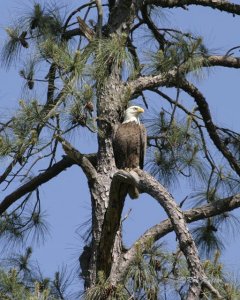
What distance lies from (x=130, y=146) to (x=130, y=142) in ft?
0.14

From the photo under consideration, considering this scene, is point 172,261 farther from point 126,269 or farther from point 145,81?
point 145,81

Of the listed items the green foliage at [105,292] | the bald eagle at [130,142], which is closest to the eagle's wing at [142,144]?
the bald eagle at [130,142]

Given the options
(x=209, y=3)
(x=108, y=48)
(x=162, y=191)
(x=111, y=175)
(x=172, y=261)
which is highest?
(x=209, y=3)

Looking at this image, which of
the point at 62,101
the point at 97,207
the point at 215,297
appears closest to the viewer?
the point at 215,297

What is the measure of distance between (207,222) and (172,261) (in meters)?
1.52

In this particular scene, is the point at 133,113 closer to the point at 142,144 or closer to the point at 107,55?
the point at 142,144

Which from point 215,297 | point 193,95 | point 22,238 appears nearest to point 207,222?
point 193,95

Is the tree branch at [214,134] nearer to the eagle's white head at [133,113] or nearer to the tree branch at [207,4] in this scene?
the eagle's white head at [133,113]

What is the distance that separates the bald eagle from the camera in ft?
19.0

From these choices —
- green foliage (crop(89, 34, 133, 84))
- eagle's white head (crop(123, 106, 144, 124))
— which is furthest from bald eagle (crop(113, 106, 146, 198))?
green foliage (crop(89, 34, 133, 84))

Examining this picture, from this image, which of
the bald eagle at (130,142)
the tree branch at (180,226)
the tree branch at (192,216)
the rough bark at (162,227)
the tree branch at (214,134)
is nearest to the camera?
the tree branch at (180,226)

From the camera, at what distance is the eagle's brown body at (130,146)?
19.0 ft

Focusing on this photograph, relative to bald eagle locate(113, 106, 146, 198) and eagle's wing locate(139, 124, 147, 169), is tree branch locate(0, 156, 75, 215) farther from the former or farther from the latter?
eagle's wing locate(139, 124, 147, 169)

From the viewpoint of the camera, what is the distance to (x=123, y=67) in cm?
556
